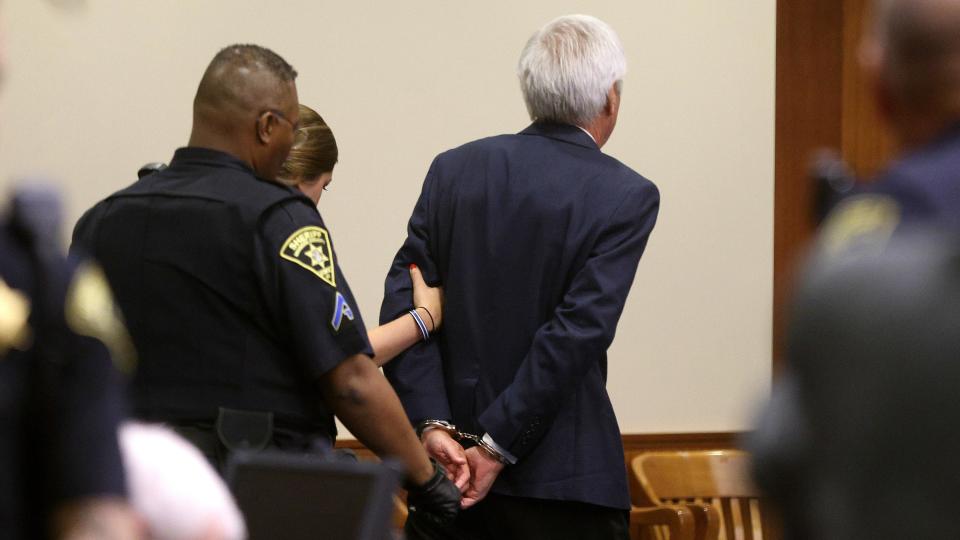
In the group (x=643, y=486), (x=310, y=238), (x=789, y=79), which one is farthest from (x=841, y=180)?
(x=789, y=79)

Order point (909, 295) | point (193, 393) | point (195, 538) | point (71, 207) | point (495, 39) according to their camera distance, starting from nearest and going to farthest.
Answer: point (909, 295) → point (195, 538) → point (193, 393) → point (71, 207) → point (495, 39)

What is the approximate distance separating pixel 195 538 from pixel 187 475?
5cm

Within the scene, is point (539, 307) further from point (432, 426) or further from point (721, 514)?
point (721, 514)

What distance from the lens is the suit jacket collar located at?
9.66 feet

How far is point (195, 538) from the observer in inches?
39.8

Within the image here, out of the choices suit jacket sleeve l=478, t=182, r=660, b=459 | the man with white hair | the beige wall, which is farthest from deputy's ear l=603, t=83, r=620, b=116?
the beige wall

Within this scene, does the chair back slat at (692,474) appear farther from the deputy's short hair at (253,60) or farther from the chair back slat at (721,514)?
the deputy's short hair at (253,60)

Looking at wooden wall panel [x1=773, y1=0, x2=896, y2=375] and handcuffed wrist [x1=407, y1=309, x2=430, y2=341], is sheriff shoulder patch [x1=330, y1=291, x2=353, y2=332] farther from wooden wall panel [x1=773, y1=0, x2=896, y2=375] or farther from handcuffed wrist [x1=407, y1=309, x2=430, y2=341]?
wooden wall panel [x1=773, y1=0, x2=896, y2=375]

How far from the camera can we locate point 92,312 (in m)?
1.07

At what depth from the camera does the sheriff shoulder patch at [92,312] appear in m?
1.06

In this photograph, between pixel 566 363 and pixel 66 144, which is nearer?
pixel 566 363

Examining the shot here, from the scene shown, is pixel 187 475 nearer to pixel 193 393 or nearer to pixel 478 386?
pixel 193 393

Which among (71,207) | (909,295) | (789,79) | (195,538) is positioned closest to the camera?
(909,295)

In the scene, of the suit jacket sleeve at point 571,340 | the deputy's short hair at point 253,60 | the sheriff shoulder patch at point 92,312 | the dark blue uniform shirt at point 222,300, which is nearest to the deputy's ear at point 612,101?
the suit jacket sleeve at point 571,340
